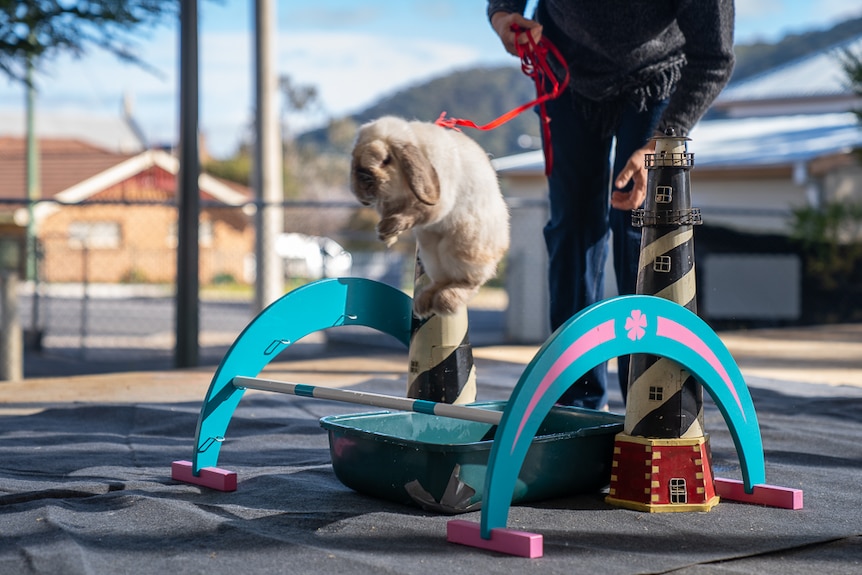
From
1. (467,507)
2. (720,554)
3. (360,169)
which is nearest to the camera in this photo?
(720,554)

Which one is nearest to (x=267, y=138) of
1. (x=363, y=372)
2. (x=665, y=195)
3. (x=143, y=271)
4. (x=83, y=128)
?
(x=363, y=372)

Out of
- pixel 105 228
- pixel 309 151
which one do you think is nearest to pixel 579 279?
pixel 105 228

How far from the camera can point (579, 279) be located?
2.77 metres

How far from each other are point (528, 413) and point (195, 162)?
404cm

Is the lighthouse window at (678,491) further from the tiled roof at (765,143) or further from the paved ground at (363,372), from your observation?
the tiled roof at (765,143)

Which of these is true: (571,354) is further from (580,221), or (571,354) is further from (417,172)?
(580,221)

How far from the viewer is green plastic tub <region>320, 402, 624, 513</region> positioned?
1952 mm

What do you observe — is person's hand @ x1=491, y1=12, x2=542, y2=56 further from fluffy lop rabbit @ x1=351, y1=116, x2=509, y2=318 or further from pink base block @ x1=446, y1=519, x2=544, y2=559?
pink base block @ x1=446, y1=519, x2=544, y2=559

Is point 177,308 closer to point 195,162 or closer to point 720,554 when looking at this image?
point 195,162

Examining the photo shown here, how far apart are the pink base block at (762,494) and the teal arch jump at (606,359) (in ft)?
0.06

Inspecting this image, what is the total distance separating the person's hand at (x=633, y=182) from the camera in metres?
2.47

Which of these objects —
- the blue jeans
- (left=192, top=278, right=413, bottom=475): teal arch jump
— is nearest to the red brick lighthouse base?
the blue jeans

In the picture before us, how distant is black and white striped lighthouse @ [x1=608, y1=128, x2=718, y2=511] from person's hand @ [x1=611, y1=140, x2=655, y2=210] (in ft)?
1.03

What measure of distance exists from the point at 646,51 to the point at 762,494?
120 centimetres
